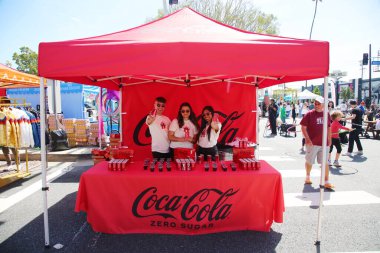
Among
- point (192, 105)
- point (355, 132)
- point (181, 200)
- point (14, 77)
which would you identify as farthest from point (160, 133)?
point (355, 132)

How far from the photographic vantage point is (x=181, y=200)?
341 centimetres

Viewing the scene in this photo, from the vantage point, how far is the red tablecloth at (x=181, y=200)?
3379mm

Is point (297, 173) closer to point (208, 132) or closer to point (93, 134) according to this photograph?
point (208, 132)

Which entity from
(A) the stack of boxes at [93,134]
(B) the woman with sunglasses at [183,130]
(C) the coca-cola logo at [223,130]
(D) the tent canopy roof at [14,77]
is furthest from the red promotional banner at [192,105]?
(A) the stack of boxes at [93,134]

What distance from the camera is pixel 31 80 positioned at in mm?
6676

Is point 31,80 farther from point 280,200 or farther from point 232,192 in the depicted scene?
point 280,200

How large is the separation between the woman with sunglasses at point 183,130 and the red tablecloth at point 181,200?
79cm

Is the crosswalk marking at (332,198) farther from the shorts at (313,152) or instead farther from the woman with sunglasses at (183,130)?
the woman with sunglasses at (183,130)

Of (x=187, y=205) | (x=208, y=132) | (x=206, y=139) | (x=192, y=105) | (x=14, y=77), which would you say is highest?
(x=14, y=77)

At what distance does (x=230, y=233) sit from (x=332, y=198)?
8.11 ft

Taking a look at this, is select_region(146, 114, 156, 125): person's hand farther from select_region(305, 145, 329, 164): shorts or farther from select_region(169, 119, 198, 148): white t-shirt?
select_region(305, 145, 329, 164): shorts

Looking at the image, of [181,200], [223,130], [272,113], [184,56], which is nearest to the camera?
[184,56]

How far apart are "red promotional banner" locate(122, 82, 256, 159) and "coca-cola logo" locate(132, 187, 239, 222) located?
2507 millimetres

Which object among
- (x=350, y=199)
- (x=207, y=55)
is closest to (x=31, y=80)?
(x=207, y=55)
